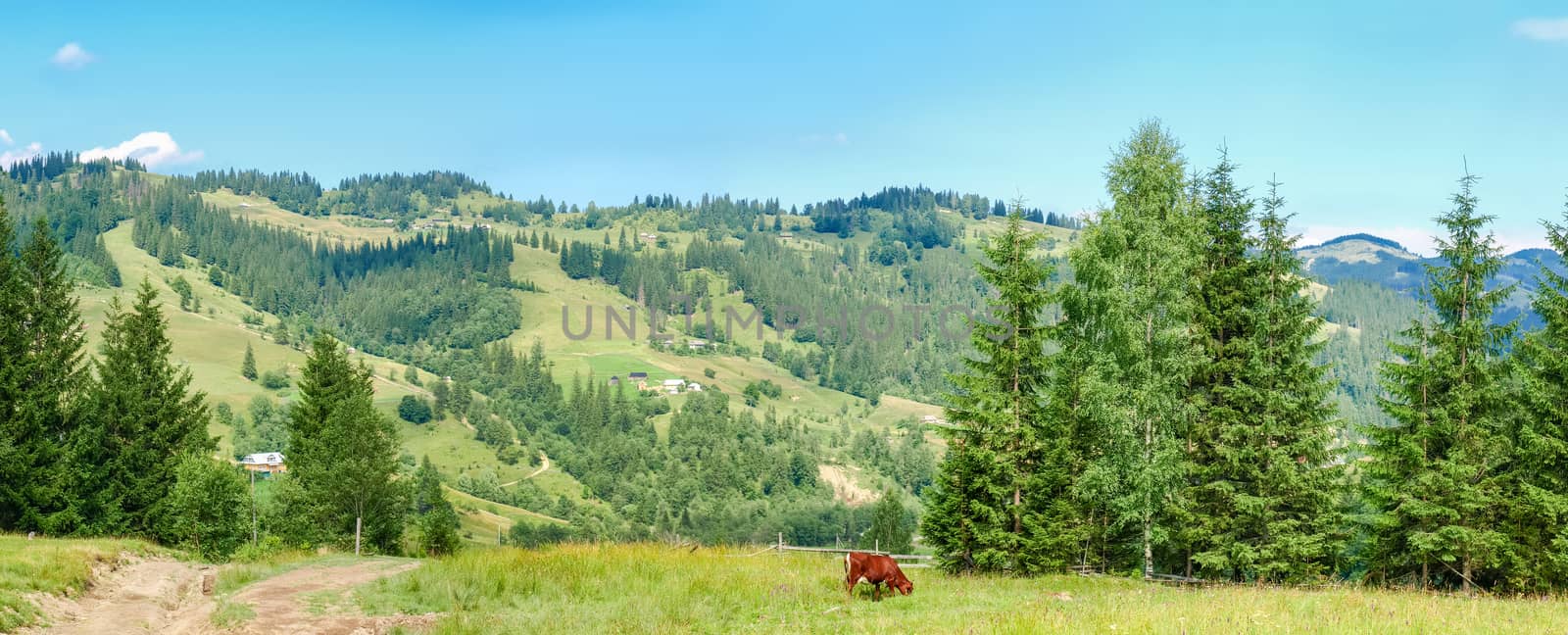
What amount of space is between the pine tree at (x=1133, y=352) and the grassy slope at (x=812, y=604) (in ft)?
12.5

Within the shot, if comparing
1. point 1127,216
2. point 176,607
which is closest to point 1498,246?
point 1127,216

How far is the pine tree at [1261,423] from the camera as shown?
3053cm

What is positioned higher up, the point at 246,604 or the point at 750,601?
the point at 750,601

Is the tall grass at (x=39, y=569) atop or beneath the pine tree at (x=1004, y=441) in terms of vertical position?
beneath

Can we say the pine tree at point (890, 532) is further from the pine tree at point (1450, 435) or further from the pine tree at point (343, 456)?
the pine tree at point (1450, 435)

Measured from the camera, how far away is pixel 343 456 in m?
48.2

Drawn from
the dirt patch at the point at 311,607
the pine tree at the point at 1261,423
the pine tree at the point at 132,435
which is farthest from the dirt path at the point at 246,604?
the pine tree at the point at 1261,423

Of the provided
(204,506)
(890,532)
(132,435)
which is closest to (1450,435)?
(204,506)

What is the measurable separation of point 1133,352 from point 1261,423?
4.98 meters

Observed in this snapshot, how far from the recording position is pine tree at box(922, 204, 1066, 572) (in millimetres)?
31422

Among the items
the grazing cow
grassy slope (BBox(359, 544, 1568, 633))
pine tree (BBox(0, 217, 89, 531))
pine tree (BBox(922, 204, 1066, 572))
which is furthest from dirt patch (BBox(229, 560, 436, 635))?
pine tree (BBox(0, 217, 89, 531))

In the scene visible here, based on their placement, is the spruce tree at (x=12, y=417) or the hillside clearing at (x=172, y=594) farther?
the spruce tree at (x=12, y=417)

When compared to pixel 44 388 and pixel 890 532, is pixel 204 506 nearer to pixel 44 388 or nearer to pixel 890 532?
pixel 44 388

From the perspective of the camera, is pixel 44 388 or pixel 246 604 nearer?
pixel 246 604
